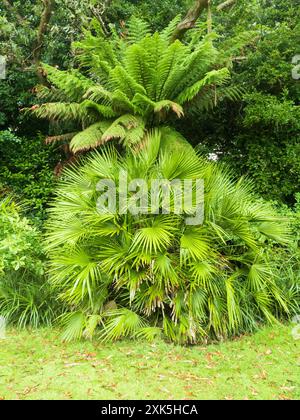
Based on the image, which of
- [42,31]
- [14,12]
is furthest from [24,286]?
[14,12]

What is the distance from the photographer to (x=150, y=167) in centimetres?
445

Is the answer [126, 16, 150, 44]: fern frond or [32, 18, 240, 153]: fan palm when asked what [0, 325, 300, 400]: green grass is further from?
[126, 16, 150, 44]: fern frond

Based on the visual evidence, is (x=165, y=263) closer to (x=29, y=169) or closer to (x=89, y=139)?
(x=89, y=139)

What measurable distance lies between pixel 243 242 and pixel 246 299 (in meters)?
0.65

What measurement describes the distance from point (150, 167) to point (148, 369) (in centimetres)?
222

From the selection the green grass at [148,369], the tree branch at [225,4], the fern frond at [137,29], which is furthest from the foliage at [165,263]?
the tree branch at [225,4]

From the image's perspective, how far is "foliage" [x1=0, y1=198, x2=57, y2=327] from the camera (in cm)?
Result: 433

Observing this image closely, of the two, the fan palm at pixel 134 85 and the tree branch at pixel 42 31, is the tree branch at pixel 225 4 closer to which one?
the fan palm at pixel 134 85

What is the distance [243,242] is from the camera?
4.35 meters

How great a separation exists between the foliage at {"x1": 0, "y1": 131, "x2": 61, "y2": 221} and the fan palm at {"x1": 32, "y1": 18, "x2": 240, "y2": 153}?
120 centimetres

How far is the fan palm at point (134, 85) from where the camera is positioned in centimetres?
496

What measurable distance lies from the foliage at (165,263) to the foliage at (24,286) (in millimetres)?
288

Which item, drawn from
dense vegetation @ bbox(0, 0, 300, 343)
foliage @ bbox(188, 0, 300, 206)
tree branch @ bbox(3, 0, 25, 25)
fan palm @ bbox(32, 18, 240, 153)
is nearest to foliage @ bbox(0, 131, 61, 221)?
dense vegetation @ bbox(0, 0, 300, 343)
